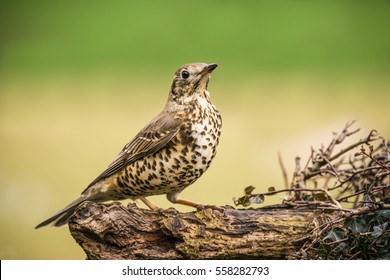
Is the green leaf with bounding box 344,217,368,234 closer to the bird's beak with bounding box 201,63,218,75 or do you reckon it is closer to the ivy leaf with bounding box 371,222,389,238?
the ivy leaf with bounding box 371,222,389,238

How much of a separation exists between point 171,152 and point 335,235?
0.99m

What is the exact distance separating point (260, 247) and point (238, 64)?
1422 mm

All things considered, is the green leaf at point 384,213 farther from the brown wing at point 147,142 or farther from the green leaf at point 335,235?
the brown wing at point 147,142

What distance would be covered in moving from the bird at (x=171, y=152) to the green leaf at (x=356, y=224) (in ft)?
2.73

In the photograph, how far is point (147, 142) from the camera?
3975 millimetres

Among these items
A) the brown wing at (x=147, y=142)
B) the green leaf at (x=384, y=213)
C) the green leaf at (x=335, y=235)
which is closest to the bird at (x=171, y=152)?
the brown wing at (x=147, y=142)

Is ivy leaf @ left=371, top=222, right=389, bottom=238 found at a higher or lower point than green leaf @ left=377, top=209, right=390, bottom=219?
lower

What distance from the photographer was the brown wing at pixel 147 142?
3.89 m

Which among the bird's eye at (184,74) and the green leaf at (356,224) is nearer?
the green leaf at (356,224)

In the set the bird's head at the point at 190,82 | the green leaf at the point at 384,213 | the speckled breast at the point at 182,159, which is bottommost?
the green leaf at the point at 384,213

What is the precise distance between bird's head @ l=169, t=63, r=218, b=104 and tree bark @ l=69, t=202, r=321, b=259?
708 millimetres

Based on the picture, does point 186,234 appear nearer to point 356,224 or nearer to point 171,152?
point 171,152

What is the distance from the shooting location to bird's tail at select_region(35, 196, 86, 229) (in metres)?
4.04

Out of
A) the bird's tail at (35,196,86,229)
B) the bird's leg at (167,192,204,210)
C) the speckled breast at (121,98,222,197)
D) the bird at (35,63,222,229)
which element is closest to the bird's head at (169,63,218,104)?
the bird at (35,63,222,229)
